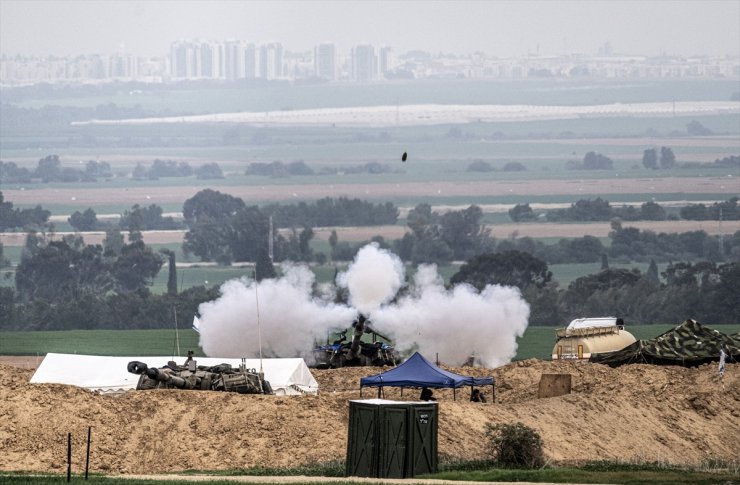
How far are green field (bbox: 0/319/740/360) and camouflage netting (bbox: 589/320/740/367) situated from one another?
2846 cm

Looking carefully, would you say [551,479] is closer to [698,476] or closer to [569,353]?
[698,476]

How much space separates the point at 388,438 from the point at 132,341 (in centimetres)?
6991

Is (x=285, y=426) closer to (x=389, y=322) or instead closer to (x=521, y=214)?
(x=389, y=322)

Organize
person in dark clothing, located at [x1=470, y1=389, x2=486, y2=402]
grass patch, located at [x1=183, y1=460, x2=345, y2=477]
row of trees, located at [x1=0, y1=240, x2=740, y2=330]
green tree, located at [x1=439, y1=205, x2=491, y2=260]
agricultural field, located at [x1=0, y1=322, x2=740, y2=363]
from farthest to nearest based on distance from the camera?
green tree, located at [x1=439, y1=205, x2=491, y2=260], row of trees, located at [x1=0, y1=240, x2=740, y2=330], agricultural field, located at [x1=0, y1=322, x2=740, y2=363], person in dark clothing, located at [x1=470, y1=389, x2=486, y2=402], grass patch, located at [x1=183, y1=460, x2=345, y2=477]

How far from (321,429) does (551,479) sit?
32.4 feet

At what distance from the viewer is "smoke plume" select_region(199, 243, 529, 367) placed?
75.2 m

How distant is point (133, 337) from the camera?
113 m

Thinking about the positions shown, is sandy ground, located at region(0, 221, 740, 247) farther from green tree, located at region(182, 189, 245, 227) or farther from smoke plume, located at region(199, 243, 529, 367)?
smoke plume, located at region(199, 243, 529, 367)

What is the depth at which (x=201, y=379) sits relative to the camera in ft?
181

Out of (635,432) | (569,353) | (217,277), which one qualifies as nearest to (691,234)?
(217,277)

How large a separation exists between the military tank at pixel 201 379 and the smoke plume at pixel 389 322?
17859 millimetres

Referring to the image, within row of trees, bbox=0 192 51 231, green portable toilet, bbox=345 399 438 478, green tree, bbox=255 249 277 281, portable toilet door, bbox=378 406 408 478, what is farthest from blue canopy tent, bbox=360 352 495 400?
row of trees, bbox=0 192 51 231

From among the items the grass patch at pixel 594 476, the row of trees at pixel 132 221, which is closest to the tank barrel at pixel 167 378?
the grass patch at pixel 594 476

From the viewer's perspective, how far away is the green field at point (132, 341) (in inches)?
3903
